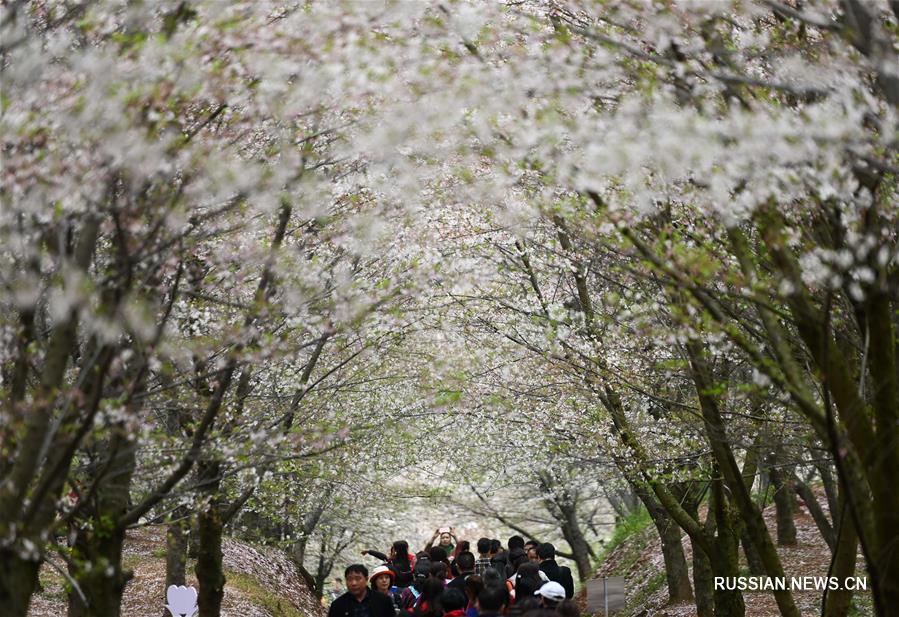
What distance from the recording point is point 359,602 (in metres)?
10.8

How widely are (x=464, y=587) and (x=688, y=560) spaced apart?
16674mm

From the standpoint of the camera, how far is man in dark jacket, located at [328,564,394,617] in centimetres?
1077

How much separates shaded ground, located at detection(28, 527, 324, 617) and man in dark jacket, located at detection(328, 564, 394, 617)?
903 cm

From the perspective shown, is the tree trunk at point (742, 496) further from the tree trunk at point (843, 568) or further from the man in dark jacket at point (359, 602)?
the man in dark jacket at point (359, 602)

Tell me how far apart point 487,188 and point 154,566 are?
16630 mm

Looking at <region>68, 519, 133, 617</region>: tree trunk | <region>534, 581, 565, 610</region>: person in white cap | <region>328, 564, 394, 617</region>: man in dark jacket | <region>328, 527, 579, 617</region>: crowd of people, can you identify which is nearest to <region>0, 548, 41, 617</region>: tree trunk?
<region>68, 519, 133, 617</region>: tree trunk

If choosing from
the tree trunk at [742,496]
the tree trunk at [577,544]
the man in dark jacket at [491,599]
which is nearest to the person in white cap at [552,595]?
the man in dark jacket at [491,599]

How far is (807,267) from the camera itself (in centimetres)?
784

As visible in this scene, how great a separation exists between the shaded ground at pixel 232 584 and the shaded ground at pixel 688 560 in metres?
7.76

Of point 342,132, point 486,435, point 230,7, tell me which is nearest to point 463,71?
point 230,7

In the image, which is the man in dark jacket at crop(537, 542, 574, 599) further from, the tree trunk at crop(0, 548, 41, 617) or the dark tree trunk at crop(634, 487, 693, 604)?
the tree trunk at crop(0, 548, 41, 617)

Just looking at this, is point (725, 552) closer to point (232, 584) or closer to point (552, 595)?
point (552, 595)

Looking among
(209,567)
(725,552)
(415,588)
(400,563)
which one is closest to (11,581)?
(209,567)

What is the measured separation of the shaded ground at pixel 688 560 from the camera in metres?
18.7
